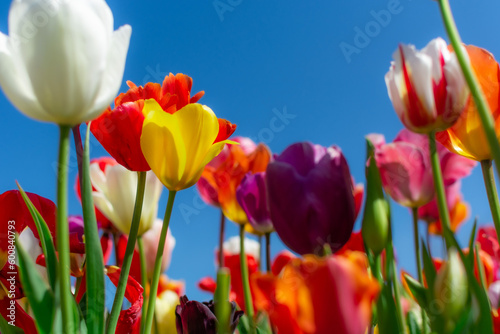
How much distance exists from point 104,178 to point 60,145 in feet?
1.58

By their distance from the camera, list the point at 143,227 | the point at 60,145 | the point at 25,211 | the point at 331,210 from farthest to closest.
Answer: the point at 143,227 < the point at 25,211 < the point at 331,210 < the point at 60,145

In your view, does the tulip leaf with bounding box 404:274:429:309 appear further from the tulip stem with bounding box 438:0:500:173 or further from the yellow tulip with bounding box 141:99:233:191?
the yellow tulip with bounding box 141:99:233:191

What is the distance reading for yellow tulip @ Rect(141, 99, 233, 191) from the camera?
0.68 metres

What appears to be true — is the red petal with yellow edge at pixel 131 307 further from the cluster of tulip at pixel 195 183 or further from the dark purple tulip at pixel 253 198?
the dark purple tulip at pixel 253 198

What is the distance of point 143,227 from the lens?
0.95 m

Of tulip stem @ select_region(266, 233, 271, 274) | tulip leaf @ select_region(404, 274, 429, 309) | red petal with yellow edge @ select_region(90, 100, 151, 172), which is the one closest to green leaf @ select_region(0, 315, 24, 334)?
red petal with yellow edge @ select_region(90, 100, 151, 172)

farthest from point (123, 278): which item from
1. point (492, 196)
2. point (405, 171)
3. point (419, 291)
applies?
point (405, 171)

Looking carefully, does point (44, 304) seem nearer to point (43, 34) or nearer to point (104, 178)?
point (43, 34)

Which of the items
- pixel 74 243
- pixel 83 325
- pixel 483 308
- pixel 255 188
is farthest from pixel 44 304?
pixel 255 188

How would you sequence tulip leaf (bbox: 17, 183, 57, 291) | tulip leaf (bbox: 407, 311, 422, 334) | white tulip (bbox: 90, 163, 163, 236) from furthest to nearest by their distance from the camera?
white tulip (bbox: 90, 163, 163, 236)
tulip leaf (bbox: 407, 311, 422, 334)
tulip leaf (bbox: 17, 183, 57, 291)

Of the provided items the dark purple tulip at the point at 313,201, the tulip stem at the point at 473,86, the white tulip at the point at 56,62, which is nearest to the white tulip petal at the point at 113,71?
the white tulip at the point at 56,62

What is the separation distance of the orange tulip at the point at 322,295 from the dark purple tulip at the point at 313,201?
0.73 ft

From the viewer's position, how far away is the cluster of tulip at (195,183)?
0.50 meters

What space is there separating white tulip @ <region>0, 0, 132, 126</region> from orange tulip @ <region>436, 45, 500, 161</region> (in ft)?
1.60
